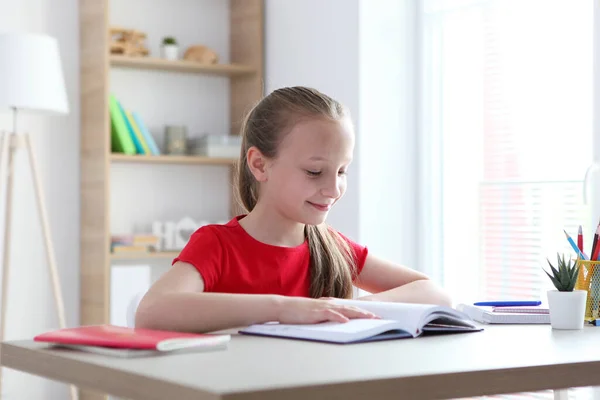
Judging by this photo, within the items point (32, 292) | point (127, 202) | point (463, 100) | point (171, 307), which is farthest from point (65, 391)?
point (171, 307)

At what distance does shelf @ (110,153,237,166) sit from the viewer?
151 inches

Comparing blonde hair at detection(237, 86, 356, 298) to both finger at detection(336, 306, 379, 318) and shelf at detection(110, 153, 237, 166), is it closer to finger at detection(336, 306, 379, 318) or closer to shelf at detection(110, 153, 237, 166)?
finger at detection(336, 306, 379, 318)

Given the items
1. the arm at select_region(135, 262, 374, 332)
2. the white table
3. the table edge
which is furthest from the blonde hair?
the table edge

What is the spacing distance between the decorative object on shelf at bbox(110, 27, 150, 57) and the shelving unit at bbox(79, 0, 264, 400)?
2.1 inches

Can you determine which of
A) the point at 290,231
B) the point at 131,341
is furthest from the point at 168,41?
the point at 131,341

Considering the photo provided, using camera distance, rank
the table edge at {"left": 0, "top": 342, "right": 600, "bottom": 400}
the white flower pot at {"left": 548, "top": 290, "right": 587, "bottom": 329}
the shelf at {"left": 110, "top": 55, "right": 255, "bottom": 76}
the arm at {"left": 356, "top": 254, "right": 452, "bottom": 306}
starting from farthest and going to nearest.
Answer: the shelf at {"left": 110, "top": 55, "right": 255, "bottom": 76}
the arm at {"left": 356, "top": 254, "right": 452, "bottom": 306}
the white flower pot at {"left": 548, "top": 290, "right": 587, "bottom": 329}
the table edge at {"left": 0, "top": 342, "right": 600, "bottom": 400}

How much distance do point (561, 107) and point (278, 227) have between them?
63.5 inches

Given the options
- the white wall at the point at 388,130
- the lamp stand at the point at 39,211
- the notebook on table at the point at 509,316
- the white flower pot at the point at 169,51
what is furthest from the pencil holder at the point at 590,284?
the white flower pot at the point at 169,51

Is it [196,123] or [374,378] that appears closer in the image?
[374,378]

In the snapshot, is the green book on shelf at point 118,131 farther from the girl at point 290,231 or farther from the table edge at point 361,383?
the table edge at point 361,383

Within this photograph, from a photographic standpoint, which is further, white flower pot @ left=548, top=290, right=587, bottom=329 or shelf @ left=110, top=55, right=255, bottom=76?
shelf @ left=110, top=55, right=255, bottom=76

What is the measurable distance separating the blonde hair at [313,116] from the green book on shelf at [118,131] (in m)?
1.96

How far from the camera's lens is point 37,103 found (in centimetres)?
339

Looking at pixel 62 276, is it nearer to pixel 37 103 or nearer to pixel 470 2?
pixel 37 103
